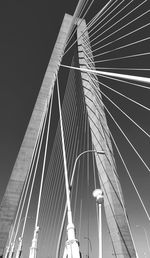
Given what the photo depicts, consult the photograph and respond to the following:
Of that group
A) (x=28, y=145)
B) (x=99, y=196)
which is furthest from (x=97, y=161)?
(x=99, y=196)

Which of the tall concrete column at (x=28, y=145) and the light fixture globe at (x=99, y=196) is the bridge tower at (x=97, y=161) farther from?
the light fixture globe at (x=99, y=196)

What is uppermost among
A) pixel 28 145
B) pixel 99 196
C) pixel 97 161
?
pixel 28 145

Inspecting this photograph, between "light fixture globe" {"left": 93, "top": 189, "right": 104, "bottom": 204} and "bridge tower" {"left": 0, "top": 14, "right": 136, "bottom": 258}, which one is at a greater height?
"bridge tower" {"left": 0, "top": 14, "right": 136, "bottom": 258}

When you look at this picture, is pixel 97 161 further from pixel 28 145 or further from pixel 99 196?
pixel 99 196

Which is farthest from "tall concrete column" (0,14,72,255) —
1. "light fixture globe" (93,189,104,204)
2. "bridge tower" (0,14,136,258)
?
"light fixture globe" (93,189,104,204)

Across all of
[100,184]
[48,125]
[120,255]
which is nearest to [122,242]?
[120,255]

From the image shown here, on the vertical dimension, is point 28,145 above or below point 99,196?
above

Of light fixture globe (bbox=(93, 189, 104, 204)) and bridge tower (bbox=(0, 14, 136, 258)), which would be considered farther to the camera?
bridge tower (bbox=(0, 14, 136, 258))

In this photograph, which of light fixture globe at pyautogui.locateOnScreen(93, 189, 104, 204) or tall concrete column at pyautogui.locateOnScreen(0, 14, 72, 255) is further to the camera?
tall concrete column at pyautogui.locateOnScreen(0, 14, 72, 255)

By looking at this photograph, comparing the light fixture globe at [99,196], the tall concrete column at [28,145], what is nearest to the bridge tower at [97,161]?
the tall concrete column at [28,145]

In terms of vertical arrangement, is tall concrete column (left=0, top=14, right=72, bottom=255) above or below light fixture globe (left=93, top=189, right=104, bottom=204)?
above

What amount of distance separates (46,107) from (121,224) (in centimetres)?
516

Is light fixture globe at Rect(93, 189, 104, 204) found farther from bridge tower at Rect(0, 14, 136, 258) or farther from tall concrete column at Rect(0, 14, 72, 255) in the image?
tall concrete column at Rect(0, 14, 72, 255)

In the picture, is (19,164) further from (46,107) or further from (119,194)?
(119,194)
